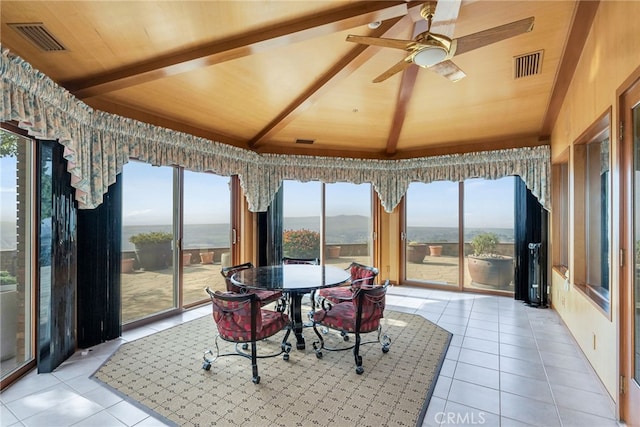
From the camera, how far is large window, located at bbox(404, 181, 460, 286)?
18.7 ft

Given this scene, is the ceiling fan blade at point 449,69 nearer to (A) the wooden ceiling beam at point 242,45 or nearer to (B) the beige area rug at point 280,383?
(A) the wooden ceiling beam at point 242,45

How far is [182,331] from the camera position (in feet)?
12.1

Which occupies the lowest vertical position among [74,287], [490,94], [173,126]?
[74,287]

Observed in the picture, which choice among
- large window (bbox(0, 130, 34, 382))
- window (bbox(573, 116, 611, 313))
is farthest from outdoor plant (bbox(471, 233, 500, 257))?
large window (bbox(0, 130, 34, 382))

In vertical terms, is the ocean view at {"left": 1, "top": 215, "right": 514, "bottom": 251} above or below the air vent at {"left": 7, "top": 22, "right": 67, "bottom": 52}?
below

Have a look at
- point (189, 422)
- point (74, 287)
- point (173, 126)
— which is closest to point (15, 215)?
point (74, 287)

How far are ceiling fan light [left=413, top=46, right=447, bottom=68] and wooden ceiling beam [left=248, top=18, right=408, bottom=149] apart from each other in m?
0.57

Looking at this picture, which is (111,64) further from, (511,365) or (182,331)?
(511,365)

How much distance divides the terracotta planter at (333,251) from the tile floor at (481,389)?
270 centimetres

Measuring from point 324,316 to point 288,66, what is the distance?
2.54 meters

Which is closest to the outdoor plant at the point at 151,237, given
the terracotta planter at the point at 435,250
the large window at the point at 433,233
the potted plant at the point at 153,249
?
the potted plant at the point at 153,249

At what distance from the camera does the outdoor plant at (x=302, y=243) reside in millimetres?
5793

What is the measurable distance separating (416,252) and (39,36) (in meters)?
5.84

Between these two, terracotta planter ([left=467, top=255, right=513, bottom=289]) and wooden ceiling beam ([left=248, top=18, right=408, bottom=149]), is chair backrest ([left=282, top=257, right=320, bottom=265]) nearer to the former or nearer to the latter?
wooden ceiling beam ([left=248, top=18, right=408, bottom=149])
